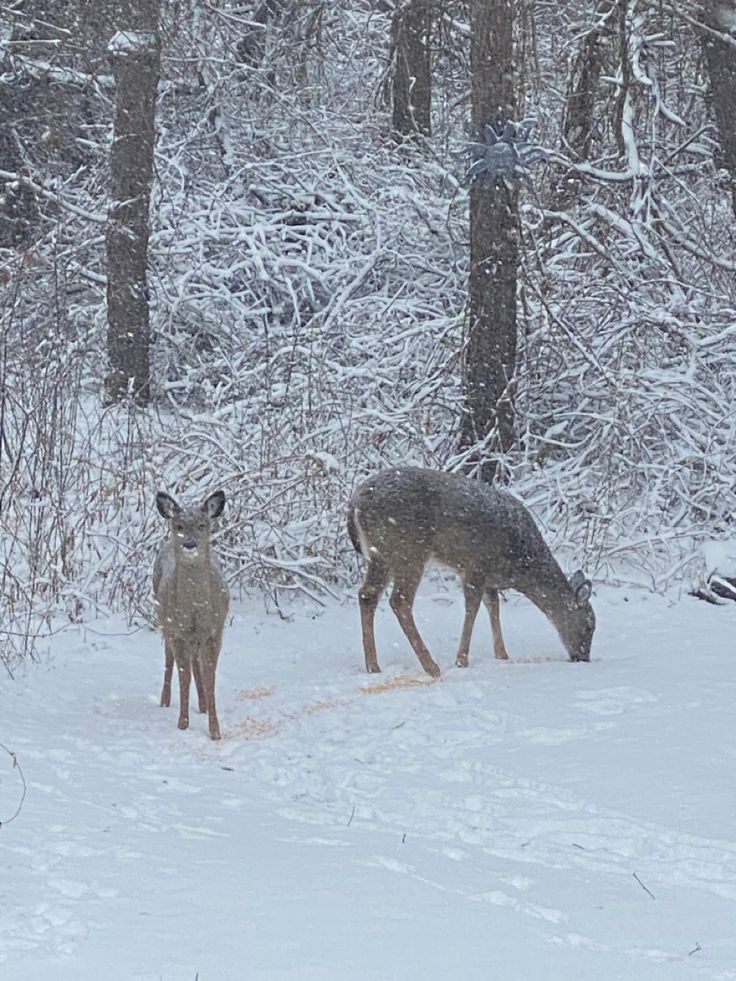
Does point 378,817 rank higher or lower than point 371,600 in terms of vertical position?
lower

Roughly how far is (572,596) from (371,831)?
3674 mm

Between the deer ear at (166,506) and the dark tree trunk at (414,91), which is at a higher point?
the dark tree trunk at (414,91)

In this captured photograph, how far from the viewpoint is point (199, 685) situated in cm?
763

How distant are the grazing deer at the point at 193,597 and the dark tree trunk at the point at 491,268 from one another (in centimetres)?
387

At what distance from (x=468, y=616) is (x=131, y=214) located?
686cm

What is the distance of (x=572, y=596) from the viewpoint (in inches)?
353

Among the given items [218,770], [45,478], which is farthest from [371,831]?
[45,478]

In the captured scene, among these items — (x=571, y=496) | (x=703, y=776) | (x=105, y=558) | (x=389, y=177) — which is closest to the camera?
(x=703, y=776)

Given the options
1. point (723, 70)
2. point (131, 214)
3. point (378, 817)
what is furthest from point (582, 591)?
point (131, 214)

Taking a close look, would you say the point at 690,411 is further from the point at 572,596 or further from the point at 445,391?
the point at 572,596

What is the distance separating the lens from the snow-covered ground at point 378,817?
4.16m

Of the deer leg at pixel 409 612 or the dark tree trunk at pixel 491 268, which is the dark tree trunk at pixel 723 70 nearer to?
the dark tree trunk at pixel 491 268

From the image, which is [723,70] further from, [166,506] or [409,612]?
[166,506]

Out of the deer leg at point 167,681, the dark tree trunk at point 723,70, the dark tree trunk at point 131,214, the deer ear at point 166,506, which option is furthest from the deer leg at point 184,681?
the dark tree trunk at point 723,70
